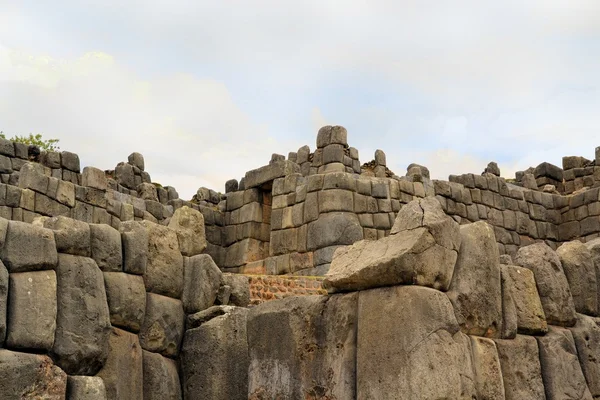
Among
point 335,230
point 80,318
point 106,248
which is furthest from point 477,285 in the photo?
point 335,230

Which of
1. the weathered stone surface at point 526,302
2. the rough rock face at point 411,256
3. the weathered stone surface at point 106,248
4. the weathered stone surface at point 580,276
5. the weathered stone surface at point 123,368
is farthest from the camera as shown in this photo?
the weathered stone surface at point 580,276

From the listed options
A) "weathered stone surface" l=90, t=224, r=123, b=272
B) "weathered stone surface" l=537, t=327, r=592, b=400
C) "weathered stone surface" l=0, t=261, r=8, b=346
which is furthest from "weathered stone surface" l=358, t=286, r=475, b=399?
"weathered stone surface" l=0, t=261, r=8, b=346

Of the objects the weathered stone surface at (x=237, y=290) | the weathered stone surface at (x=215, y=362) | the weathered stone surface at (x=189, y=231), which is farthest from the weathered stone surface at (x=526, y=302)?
the weathered stone surface at (x=189, y=231)

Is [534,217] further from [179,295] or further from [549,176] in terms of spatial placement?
[179,295]

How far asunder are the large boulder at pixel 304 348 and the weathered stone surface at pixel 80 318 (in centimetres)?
158

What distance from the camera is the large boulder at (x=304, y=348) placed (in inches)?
302

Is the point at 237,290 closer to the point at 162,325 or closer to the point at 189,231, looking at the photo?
the point at 189,231

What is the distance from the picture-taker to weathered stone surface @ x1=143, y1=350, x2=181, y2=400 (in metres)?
8.21

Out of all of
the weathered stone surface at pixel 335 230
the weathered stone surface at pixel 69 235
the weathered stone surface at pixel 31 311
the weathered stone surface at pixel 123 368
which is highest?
the weathered stone surface at pixel 335 230

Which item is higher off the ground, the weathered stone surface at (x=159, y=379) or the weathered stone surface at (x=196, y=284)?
the weathered stone surface at (x=196, y=284)

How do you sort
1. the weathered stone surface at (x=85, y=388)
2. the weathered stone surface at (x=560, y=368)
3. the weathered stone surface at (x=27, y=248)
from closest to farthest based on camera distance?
the weathered stone surface at (x=27, y=248), the weathered stone surface at (x=85, y=388), the weathered stone surface at (x=560, y=368)

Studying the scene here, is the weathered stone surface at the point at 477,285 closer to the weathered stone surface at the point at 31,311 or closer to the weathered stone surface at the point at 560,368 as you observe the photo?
the weathered stone surface at the point at 560,368

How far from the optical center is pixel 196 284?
892 cm

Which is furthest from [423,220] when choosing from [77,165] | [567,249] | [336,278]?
[77,165]
